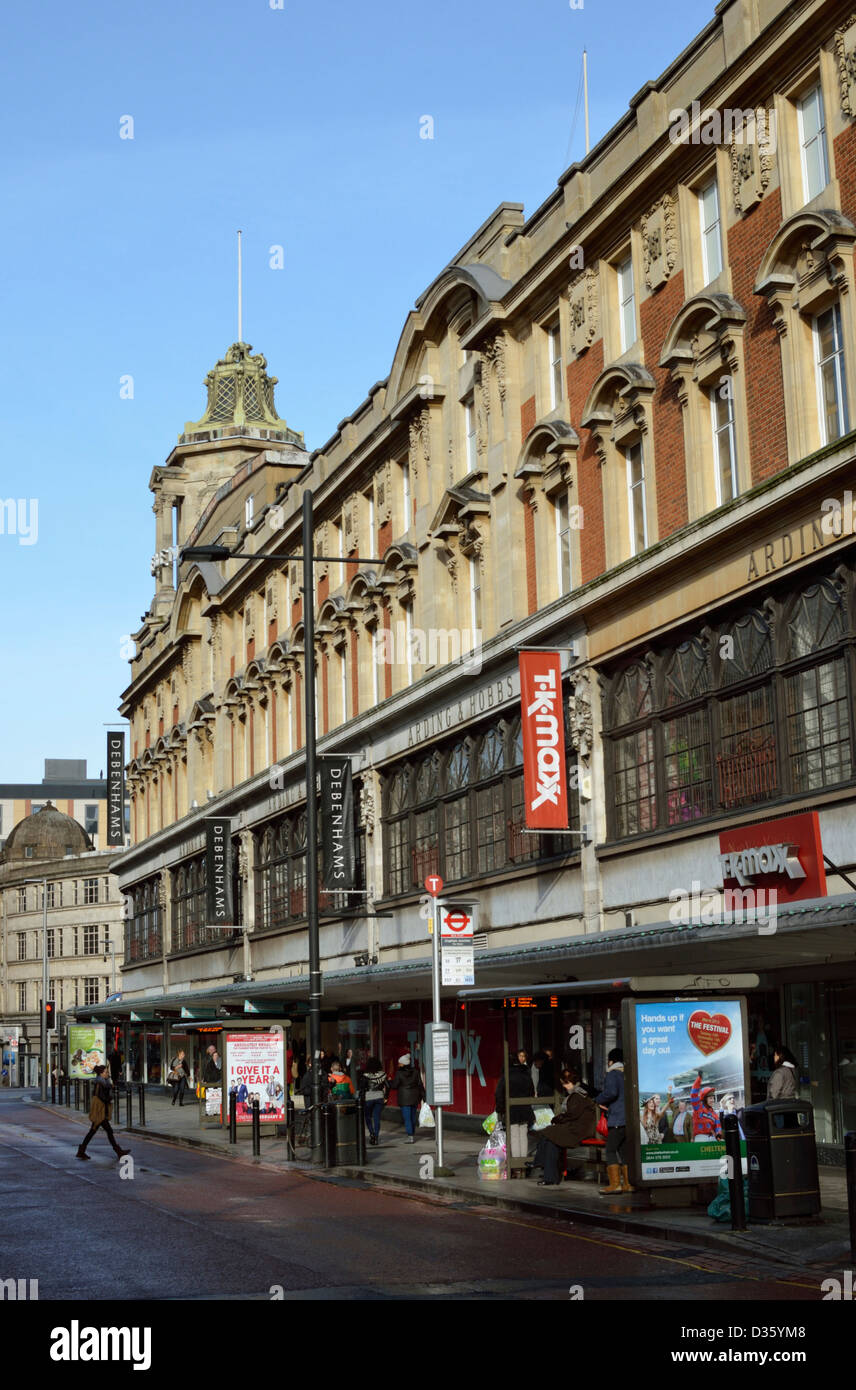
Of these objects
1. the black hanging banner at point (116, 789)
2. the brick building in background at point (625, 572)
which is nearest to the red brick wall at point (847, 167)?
the brick building in background at point (625, 572)

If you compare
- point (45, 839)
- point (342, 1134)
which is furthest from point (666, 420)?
point (45, 839)

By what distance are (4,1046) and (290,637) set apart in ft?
225

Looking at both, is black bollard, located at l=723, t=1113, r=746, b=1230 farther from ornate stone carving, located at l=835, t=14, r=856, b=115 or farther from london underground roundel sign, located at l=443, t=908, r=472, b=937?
ornate stone carving, located at l=835, t=14, r=856, b=115

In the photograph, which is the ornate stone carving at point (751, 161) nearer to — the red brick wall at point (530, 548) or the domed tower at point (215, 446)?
the red brick wall at point (530, 548)

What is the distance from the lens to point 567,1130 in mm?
21047

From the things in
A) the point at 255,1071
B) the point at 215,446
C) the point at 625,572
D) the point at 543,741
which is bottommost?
the point at 255,1071

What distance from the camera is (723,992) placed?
20250 mm

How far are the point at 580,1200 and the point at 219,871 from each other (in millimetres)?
34572

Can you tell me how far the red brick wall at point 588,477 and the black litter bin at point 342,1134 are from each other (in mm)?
10039

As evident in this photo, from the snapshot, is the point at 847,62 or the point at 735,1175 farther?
the point at 847,62

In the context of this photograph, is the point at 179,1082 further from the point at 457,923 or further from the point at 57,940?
the point at 57,940
